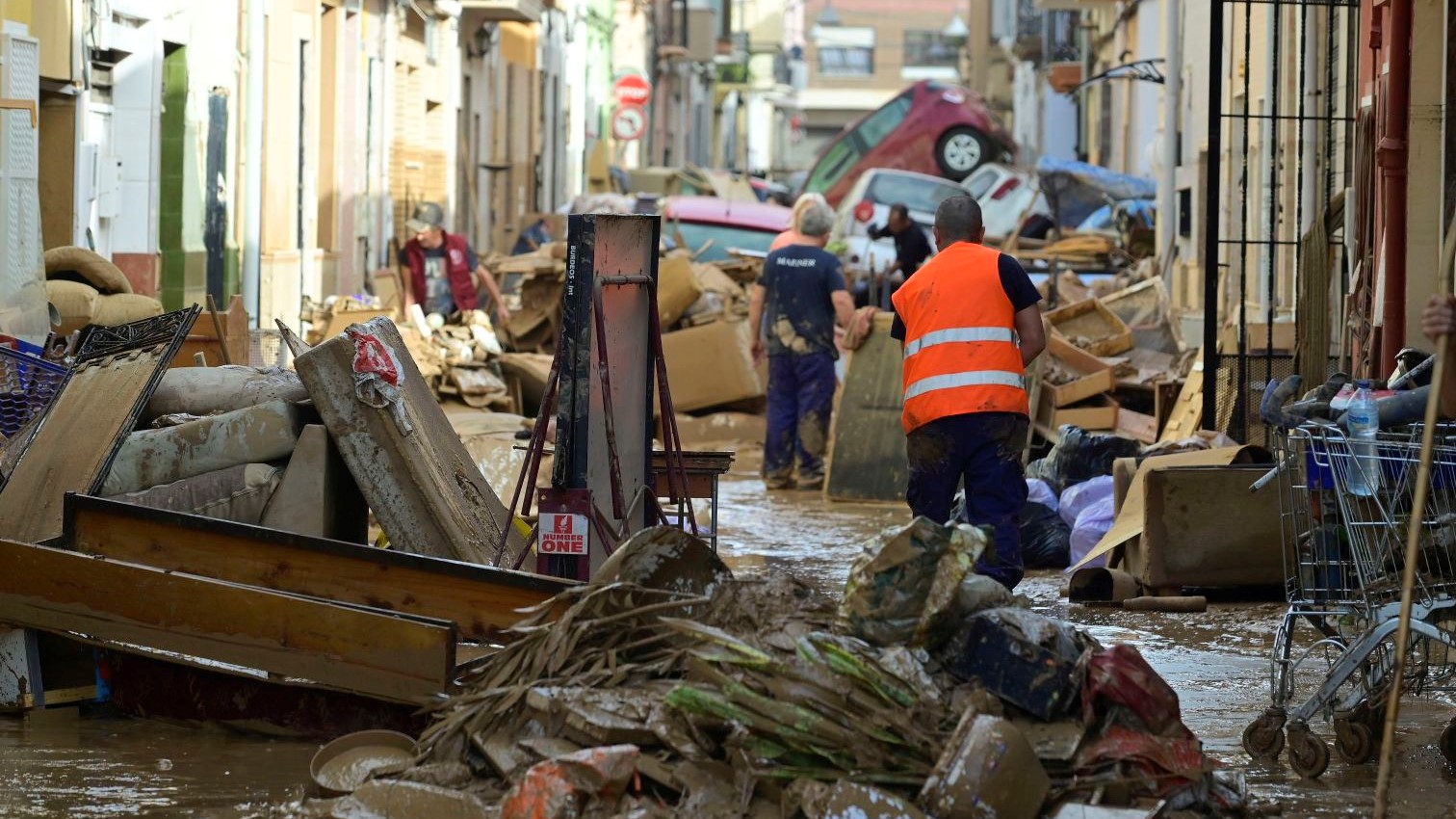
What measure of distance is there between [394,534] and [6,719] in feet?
4.49

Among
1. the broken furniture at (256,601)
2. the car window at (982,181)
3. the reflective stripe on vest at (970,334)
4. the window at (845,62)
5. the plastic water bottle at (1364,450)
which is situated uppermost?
the window at (845,62)

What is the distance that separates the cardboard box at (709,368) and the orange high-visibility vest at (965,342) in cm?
821

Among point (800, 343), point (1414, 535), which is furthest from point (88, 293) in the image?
point (1414, 535)

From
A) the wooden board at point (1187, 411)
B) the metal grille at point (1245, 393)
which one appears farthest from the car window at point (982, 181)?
the metal grille at point (1245, 393)

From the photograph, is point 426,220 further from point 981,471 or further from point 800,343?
point 981,471

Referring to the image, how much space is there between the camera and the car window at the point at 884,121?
131 ft

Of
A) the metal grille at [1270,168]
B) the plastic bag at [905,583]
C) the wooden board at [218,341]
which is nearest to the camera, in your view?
the plastic bag at [905,583]

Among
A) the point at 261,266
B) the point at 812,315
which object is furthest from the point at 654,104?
the point at 812,315

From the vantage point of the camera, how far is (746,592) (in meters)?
5.70

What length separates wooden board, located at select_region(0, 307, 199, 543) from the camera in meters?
7.05

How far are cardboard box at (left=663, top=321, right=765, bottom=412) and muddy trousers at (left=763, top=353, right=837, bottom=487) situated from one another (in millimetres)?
2298

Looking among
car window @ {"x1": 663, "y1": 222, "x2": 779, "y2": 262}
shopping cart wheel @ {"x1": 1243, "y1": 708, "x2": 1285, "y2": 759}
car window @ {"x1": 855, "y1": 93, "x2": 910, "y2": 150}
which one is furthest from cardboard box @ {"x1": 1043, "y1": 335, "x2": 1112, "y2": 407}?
car window @ {"x1": 855, "y1": 93, "x2": 910, "y2": 150}

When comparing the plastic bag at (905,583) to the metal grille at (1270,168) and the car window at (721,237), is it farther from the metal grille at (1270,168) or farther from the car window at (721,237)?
the car window at (721,237)

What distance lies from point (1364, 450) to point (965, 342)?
188cm
